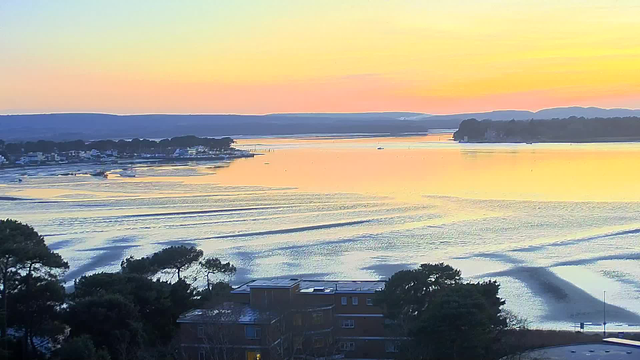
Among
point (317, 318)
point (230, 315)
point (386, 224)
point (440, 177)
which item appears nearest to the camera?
point (230, 315)

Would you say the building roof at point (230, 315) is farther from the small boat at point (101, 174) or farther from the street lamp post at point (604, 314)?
the small boat at point (101, 174)

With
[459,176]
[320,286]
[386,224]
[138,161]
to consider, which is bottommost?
[138,161]

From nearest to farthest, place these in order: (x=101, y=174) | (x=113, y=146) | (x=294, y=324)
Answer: (x=294, y=324), (x=101, y=174), (x=113, y=146)

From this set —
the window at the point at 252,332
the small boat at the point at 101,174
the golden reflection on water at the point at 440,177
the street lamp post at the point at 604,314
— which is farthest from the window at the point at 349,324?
the small boat at the point at 101,174

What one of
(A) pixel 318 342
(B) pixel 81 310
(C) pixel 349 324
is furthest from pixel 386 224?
(B) pixel 81 310

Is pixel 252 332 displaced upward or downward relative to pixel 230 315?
downward

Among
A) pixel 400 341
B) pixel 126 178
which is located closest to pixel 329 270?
pixel 400 341

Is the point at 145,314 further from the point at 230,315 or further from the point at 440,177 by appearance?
the point at 440,177

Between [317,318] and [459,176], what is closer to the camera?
[317,318]
